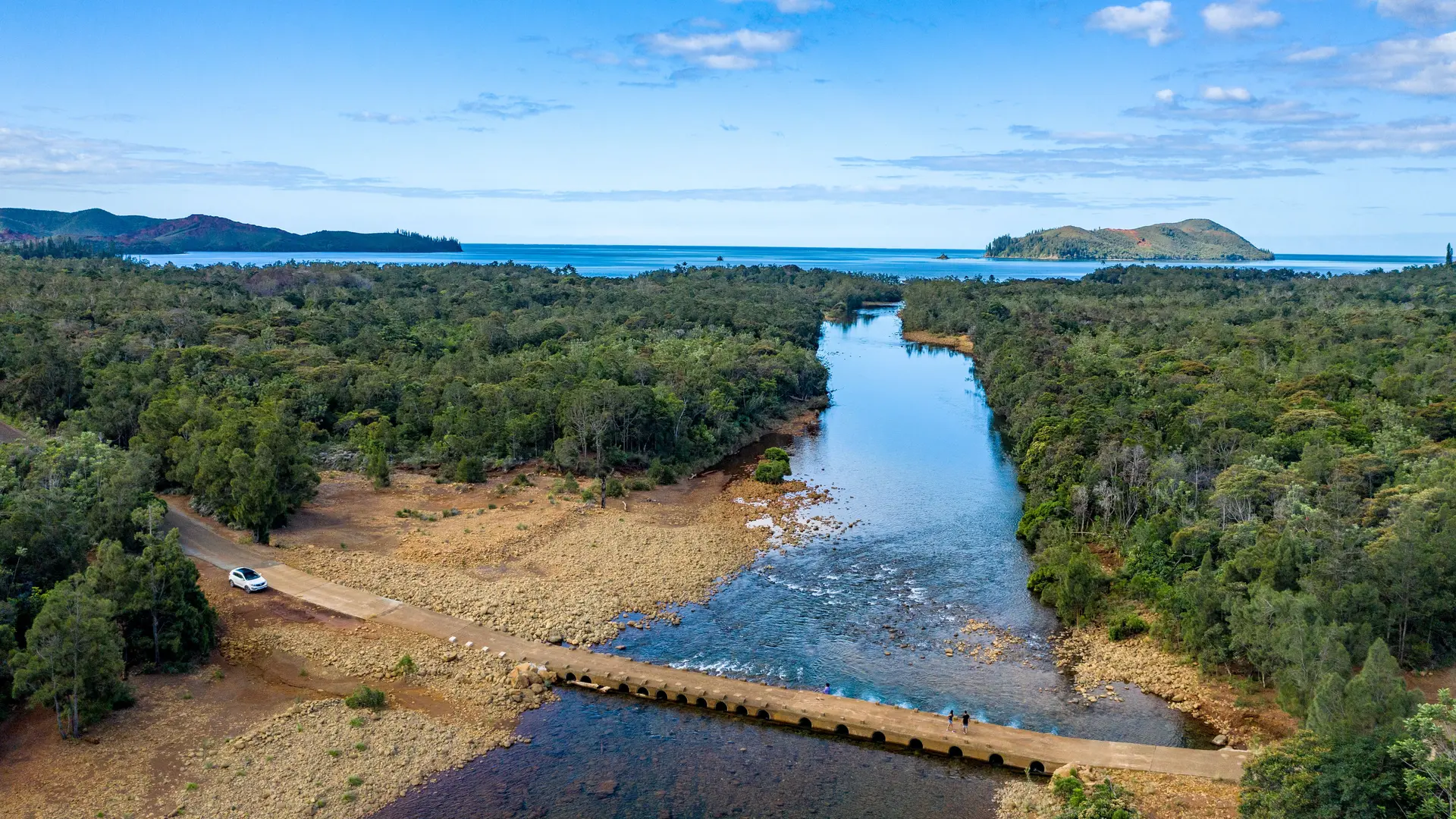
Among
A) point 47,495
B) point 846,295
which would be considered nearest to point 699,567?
point 47,495

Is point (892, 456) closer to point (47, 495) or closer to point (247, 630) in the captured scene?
point (247, 630)

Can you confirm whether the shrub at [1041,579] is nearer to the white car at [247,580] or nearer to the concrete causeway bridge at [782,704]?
the concrete causeway bridge at [782,704]

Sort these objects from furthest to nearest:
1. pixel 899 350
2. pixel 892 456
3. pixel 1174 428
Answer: pixel 899 350
pixel 892 456
pixel 1174 428

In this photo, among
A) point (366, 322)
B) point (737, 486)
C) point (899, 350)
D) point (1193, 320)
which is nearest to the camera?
point (737, 486)

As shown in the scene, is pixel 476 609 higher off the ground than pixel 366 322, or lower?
lower

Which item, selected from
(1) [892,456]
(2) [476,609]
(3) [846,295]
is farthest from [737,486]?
(3) [846,295]

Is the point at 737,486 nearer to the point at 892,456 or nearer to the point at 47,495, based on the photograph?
the point at 892,456

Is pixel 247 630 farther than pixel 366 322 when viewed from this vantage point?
No

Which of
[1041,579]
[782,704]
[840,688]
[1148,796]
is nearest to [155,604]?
[782,704]
